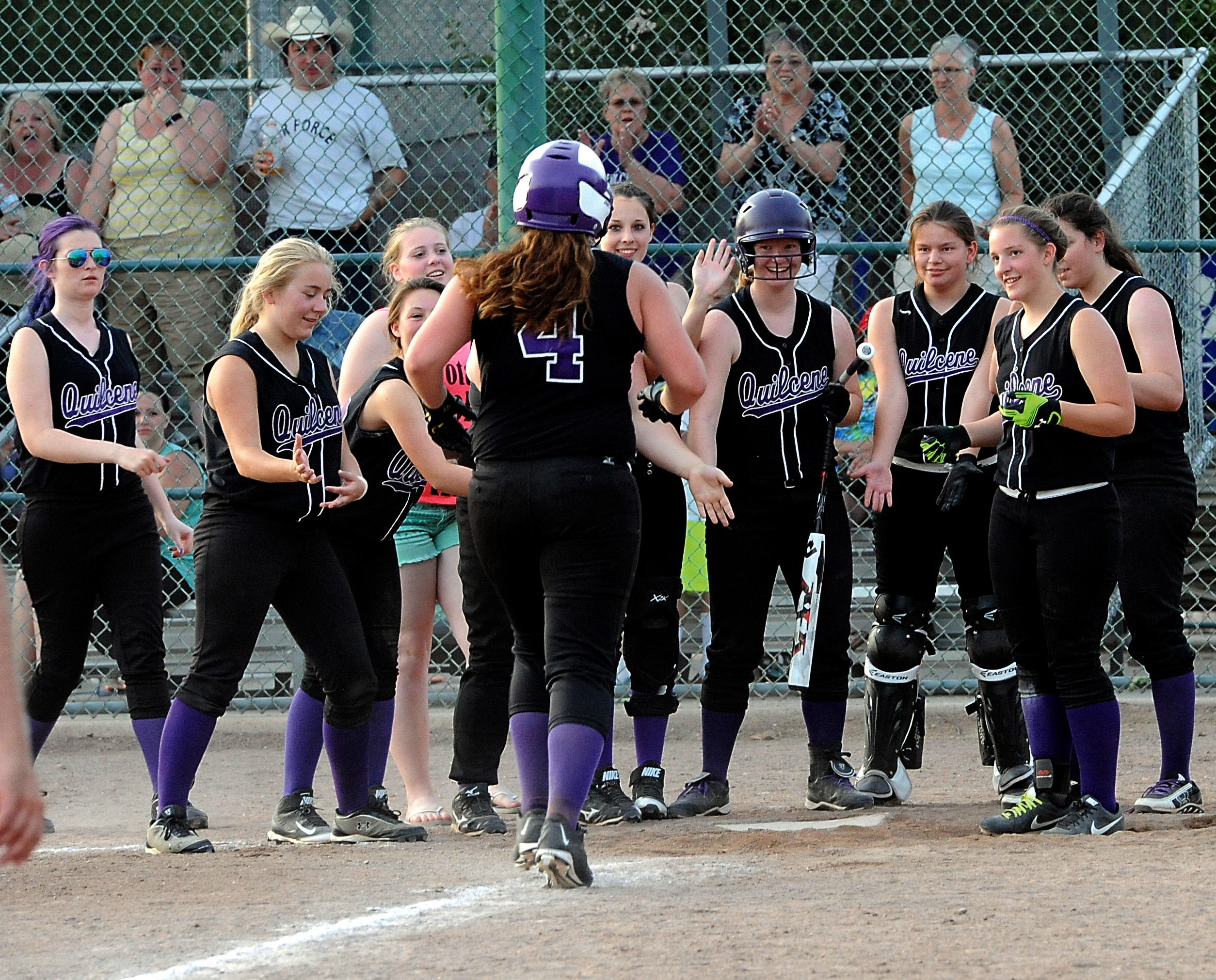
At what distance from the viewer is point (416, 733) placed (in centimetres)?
556

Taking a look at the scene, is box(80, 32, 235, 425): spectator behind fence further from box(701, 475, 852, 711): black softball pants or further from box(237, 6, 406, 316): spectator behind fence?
box(701, 475, 852, 711): black softball pants

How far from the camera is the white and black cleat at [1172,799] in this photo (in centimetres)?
503

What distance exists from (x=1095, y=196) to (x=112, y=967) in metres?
6.47

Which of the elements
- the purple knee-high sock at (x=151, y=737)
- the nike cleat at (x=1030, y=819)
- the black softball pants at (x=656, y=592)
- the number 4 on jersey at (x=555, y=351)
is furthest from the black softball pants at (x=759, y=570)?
the purple knee-high sock at (x=151, y=737)

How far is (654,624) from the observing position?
5.40 m

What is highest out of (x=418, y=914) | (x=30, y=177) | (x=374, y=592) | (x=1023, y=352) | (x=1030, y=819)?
(x=30, y=177)

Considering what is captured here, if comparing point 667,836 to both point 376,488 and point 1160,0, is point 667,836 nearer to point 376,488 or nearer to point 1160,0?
point 376,488

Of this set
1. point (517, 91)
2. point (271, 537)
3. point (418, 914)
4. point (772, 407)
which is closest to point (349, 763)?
point (271, 537)

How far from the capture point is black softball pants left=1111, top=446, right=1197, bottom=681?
198 inches

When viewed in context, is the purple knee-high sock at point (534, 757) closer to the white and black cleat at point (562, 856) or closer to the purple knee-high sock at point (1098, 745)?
the white and black cleat at point (562, 856)

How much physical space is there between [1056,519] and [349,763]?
2.18 m

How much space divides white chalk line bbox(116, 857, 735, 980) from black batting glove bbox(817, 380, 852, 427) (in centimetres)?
169

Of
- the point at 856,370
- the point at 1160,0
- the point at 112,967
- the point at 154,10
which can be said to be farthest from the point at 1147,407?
the point at 154,10

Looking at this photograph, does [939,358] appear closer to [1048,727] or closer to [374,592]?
[1048,727]
